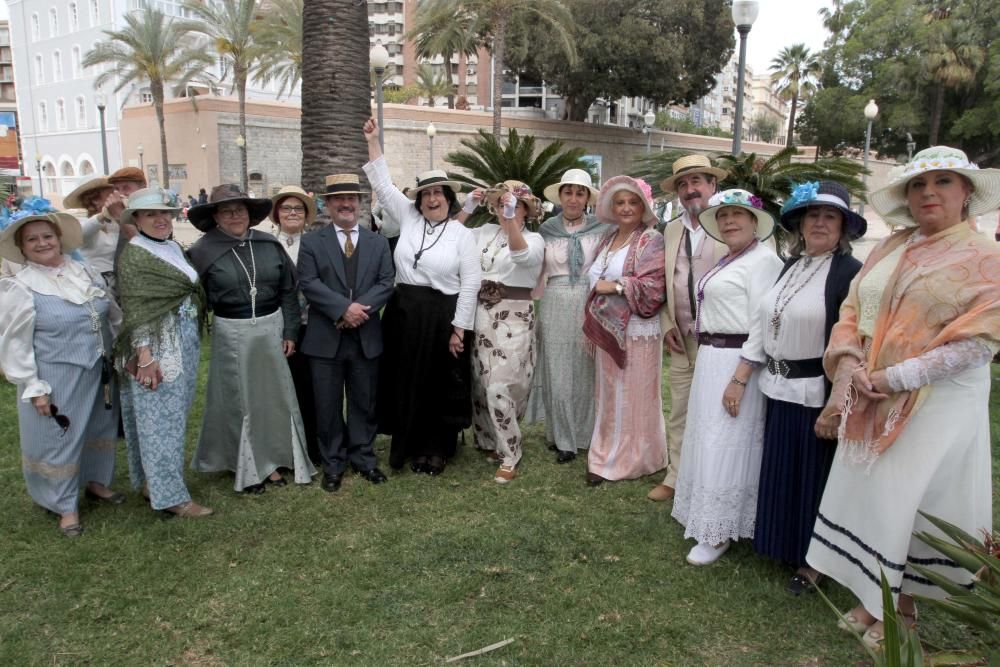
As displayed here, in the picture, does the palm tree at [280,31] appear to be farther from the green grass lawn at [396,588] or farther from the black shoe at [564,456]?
the green grass lawn at [396,588]

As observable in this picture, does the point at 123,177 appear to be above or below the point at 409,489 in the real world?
above

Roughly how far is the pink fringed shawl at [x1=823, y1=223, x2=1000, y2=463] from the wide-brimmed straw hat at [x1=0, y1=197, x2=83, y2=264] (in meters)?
3.78

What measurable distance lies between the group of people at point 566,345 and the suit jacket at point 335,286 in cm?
2

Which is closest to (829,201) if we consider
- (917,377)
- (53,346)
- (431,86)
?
(917,377)

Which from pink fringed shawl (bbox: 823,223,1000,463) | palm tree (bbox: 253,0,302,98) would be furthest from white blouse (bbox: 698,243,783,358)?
palm tree (bbox: 253,0,302,98)

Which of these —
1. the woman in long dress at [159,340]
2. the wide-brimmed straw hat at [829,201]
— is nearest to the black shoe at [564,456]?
the woman in long dress at [159,340]

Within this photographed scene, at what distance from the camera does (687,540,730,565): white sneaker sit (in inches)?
141

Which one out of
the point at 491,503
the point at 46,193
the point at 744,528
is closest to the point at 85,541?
the point at 491,503

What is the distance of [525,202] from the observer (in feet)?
14.9

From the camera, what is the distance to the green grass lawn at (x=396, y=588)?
2914 mm

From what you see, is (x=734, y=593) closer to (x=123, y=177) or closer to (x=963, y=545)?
(x=963, y=545)

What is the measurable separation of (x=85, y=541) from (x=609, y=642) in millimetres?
2759

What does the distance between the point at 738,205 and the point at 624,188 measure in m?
1.05

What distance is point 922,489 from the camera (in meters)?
2.69
